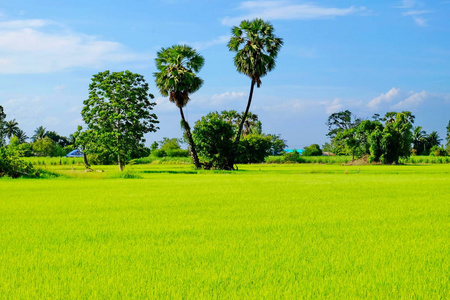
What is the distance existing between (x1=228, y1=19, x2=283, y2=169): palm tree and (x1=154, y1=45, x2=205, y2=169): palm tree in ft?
13.7

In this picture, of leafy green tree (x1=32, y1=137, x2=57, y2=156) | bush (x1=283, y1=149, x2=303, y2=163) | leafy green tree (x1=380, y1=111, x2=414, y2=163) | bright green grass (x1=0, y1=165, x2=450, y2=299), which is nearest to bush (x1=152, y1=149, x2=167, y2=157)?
bush (x1=283, y1=149, x2=303, y2=163)

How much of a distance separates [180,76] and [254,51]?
8.31 meters

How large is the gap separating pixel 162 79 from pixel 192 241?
4021 cm

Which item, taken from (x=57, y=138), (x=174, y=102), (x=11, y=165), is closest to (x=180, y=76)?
(x=174, y=102)

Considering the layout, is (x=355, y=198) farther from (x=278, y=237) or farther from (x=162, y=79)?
(x=162, y=79)

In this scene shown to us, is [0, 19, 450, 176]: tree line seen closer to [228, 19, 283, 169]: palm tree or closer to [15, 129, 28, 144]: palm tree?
[228, 19, 283, 169]: palm tree

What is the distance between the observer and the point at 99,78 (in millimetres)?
46688

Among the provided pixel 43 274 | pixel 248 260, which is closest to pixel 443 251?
pixel 248 260

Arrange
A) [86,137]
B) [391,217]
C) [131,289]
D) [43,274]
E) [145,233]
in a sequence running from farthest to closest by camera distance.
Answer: [86,137], [391,217], [145,233], [43,274], [131,289]

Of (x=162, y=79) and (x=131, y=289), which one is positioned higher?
(x=162, y=79)

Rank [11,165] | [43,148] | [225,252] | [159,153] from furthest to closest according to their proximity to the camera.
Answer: [43,148] < [159,153] < [11,165] < [225,252]

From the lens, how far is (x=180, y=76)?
153ft

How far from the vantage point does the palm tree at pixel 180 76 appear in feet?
153

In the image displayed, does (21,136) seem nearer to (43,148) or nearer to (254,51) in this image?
(43,148)
